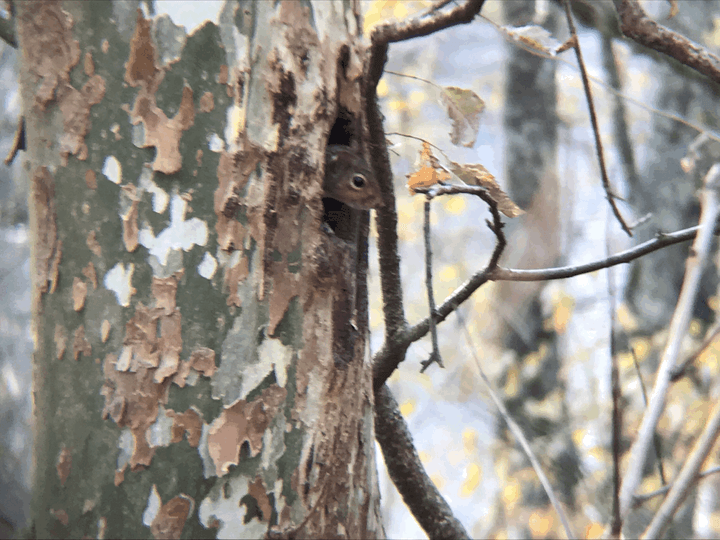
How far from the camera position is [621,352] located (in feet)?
14.0

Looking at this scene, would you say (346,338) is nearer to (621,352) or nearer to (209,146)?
(209,146)

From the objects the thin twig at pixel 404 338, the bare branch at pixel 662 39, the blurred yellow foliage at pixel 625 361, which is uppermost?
the blurred yellow foliage at pixel 625 361

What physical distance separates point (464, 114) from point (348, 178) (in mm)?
294

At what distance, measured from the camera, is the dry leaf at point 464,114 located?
3.05 feet

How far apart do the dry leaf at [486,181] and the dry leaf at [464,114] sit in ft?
0.41

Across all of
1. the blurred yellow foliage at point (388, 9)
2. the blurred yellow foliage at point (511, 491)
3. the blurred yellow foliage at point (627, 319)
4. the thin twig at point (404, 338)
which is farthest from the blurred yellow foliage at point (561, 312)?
the thin twig at point (404, 338)

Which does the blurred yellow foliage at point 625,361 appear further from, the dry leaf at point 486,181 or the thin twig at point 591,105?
the dry leaf at point 486,181

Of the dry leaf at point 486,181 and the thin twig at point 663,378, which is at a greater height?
the dry leaf at point 486,181

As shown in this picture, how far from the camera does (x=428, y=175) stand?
78 cm

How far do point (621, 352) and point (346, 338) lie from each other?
4.10 meters

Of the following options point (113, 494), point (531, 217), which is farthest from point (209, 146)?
point (531, 217)

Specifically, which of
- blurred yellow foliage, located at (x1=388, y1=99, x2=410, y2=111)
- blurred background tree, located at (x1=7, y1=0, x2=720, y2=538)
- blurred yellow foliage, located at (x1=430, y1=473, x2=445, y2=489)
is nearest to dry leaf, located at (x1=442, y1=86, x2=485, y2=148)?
blurred background tree, located at (x1=7, y1=0, x2=720, y2=538)

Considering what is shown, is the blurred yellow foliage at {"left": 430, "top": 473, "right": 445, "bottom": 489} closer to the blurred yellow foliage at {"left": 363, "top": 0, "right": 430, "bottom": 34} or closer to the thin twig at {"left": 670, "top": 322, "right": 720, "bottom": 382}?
the blurred yellow foliage at {"left": 363, "top": 0, "right": 430, "bottom": 34}

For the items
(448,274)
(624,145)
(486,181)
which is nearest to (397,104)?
(448,274)
